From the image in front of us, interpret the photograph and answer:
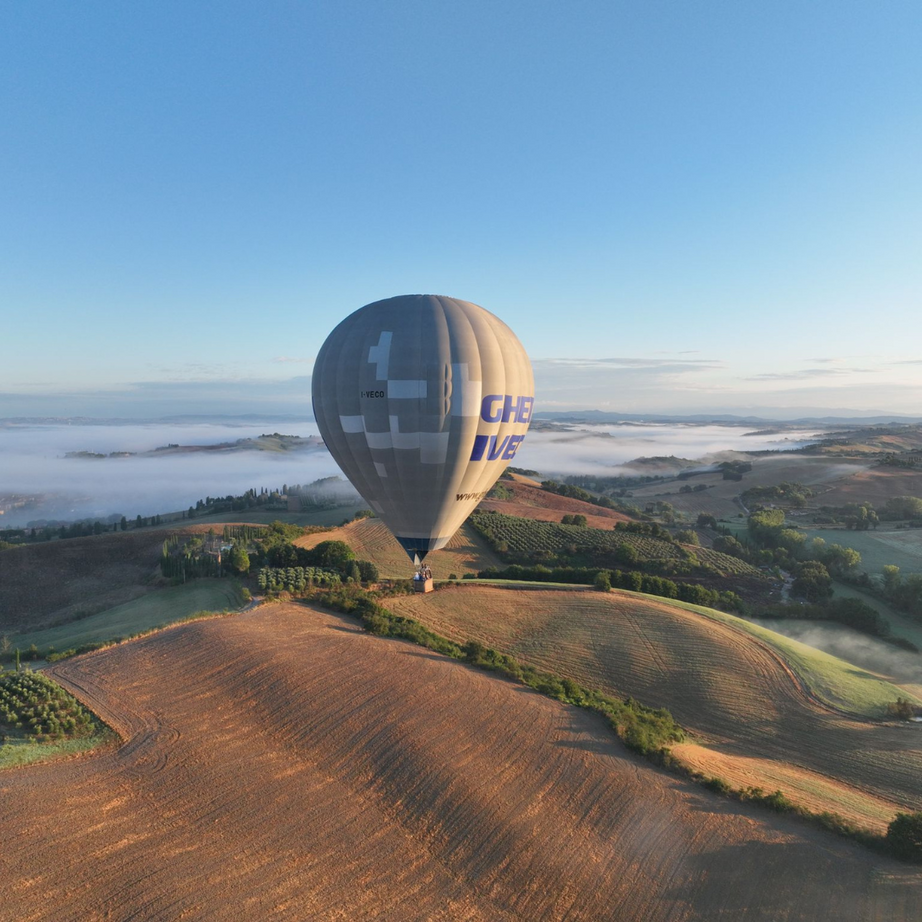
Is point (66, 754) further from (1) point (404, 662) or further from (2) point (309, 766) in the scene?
(1) point (404, 662)

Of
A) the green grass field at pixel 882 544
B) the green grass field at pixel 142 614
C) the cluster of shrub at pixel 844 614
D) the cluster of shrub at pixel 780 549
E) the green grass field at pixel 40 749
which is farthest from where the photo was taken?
the green grass field at pixel 882 544

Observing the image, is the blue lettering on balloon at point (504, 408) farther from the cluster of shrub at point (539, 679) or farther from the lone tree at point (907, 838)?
the lone tree at point (907, 838)

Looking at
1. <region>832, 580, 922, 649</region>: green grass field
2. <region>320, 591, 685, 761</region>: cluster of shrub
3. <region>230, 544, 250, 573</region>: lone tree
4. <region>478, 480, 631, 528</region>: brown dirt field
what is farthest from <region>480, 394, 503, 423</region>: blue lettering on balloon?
<region>478, 480, 631, 528</region>: brown dirt field

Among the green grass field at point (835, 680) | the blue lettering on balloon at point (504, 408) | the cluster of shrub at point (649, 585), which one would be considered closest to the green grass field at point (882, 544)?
the cluster of shrub at point (649, 585)

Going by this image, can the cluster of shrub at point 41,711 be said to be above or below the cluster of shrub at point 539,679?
above

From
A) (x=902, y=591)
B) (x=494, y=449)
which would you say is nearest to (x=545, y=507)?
(x=902, y=591)

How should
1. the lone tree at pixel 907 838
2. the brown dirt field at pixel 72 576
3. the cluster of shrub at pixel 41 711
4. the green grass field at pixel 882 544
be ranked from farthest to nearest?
the green grass field at pixel 882 544 < the brown dirt field at pixel 72 576 < the cluster of shrub at pixel 41 711 < the lone tree at pixel 907 838

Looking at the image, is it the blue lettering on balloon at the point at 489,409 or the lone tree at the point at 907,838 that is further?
the blue lettering on balloon at the point at 489,409
